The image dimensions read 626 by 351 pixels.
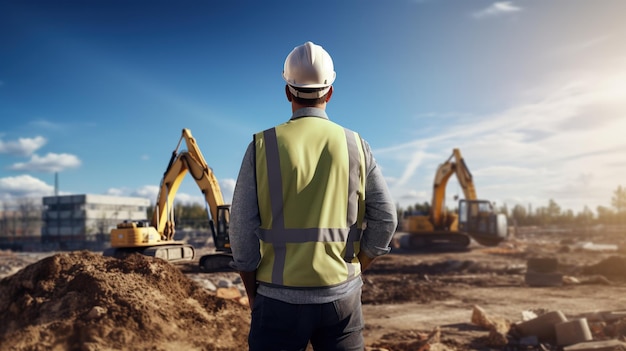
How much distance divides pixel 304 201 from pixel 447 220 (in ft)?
79.1

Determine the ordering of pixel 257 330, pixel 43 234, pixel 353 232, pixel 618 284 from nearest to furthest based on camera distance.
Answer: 1. pixel 257 330
2. pixel 353 232
3. pixel 618 284
4. pixel 43 234

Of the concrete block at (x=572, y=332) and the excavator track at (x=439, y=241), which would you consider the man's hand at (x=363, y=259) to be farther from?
the excavator track at (x=439, y=241)

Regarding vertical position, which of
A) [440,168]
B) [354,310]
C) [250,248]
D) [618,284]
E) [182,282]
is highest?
[440,168]

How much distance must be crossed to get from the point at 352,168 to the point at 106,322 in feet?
16.2

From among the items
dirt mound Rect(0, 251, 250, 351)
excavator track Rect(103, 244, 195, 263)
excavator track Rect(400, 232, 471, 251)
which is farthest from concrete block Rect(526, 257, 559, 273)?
excavator track Rect(400, 232, 471, 251)

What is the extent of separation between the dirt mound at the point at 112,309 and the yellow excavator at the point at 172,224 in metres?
6.21

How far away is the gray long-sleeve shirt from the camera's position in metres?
2.02

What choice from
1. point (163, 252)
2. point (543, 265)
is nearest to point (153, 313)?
point (163, 252)

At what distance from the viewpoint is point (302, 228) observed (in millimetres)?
2012

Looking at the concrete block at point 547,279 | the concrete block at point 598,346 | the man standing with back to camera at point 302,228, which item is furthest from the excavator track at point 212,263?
the man standing with back to camera at point 302,228

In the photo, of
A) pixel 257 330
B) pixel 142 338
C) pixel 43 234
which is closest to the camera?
pixel 257 330

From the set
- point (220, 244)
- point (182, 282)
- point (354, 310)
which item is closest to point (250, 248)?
point (354, 310)

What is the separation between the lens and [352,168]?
212 cm

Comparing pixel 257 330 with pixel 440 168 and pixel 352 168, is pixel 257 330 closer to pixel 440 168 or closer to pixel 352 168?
pixel 352 168
